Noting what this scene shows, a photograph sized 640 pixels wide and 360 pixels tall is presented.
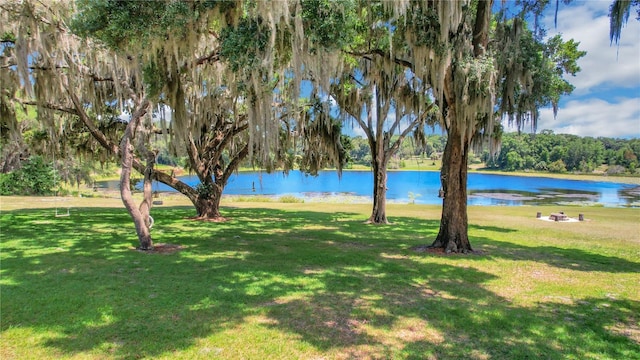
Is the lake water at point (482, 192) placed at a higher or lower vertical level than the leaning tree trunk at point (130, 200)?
lower

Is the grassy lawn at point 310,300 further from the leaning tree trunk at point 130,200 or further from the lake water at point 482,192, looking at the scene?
the lake water at point 482,192

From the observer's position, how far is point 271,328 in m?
4.30

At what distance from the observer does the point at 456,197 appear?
895 cm

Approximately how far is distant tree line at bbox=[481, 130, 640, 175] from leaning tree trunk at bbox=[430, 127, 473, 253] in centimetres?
9294

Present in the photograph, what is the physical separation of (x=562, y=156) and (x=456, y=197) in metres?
110

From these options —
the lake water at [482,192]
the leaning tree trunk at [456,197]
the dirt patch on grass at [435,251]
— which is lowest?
the lake water at [482,192]

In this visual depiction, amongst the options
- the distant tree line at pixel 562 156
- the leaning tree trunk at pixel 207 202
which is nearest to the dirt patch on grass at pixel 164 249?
the leaning tree trunk at pixel 207 202

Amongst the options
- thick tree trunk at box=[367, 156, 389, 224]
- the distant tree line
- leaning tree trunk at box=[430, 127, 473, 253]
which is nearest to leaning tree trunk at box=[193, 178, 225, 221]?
thick tree trunk at box=[367, 156, 389, 224]

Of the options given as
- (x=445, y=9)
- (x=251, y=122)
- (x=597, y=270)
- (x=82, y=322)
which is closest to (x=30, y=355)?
(x=82, y=322)

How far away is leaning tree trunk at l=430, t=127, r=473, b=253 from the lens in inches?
350

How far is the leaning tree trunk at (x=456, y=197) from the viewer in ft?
29.2

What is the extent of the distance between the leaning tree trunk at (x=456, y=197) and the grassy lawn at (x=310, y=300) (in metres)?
0.57

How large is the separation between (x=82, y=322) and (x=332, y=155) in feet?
39.2

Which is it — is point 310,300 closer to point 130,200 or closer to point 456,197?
point 456,197
